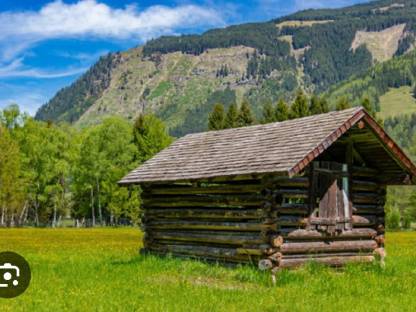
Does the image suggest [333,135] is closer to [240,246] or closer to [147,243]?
[240,246]

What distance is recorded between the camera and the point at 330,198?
21.3 meters

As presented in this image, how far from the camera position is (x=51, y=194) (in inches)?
3469

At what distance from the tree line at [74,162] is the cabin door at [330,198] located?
5712 cm

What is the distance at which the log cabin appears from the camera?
65.9ft

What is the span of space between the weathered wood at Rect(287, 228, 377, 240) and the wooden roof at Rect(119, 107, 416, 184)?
8.55 ft

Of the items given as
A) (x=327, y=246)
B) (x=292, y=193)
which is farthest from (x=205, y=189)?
(x=327, y=246)

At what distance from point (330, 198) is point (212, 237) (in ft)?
14.8

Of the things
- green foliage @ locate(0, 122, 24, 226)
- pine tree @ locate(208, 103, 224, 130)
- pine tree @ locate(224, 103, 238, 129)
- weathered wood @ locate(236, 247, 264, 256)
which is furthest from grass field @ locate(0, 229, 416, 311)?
pine tree @ locate(224, 103, 238, 129)

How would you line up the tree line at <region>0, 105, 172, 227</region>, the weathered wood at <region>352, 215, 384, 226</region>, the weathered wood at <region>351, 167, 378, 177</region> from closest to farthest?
the weathered wood at <region>352, 215, 384, 226</region> < the weathered wood at <region>351, 167, 378, 177</region> < the tree line at <region>0, 105, 172, 227</region>

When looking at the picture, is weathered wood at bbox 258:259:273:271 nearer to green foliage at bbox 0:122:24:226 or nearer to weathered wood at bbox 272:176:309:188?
weathered wood at bbox 272:176:309:188

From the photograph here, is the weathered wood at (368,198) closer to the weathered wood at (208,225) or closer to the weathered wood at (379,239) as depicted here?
the weathered wood at (379,239)

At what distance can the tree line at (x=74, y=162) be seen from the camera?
7800 centimetres

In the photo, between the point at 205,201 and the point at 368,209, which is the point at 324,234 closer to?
the point at 368,209

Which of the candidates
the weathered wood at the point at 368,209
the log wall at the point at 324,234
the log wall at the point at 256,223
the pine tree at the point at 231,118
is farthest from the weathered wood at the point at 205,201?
the pine tree at the point at 231,118
